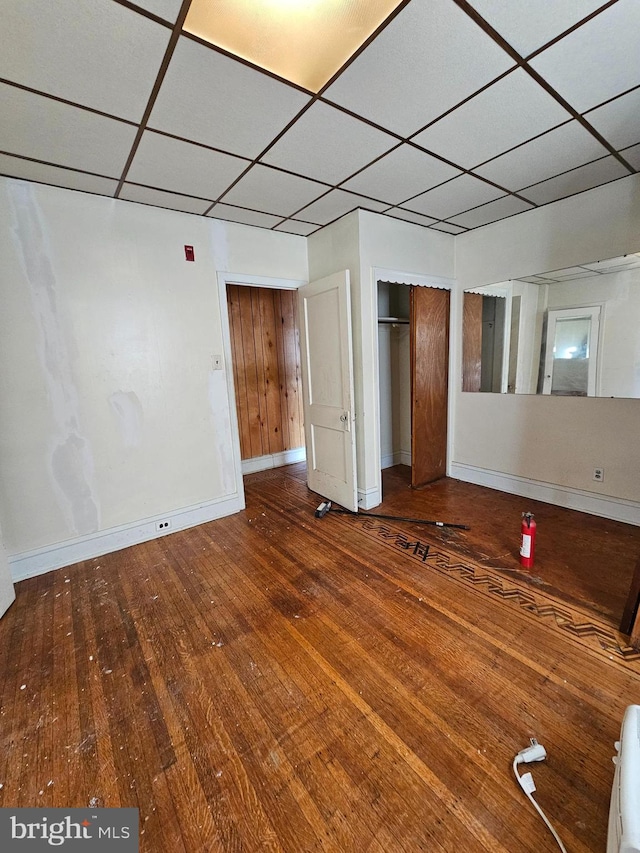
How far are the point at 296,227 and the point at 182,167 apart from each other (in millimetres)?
1314

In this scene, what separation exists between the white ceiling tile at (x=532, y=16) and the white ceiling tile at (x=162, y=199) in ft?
7.00

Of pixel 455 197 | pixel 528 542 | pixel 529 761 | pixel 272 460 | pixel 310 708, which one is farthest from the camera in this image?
pixel 272 460

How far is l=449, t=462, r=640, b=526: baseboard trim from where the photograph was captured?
2.91 m

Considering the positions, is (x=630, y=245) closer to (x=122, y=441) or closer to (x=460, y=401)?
(x=460, y=401)

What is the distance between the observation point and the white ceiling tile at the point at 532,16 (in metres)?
1.29

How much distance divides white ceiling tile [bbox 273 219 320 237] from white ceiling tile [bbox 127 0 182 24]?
198 cm

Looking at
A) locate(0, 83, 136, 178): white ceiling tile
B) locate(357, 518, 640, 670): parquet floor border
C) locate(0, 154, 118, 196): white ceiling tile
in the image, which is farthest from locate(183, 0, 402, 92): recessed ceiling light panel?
locate(357, 518, 640, 670): parquet floor border

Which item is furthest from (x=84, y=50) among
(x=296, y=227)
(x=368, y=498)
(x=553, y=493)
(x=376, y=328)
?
(x=553, y=493)

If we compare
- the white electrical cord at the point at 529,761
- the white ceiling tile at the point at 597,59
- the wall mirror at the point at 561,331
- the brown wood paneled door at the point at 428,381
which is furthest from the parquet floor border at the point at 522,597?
the white ceiling tile at the point at 597,59

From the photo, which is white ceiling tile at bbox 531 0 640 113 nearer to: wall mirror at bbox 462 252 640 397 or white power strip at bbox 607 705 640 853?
wall mirror at bbox 462 252 640 397

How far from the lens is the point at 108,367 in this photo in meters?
2.76

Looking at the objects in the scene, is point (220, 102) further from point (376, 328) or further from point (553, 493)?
point (553, 493)

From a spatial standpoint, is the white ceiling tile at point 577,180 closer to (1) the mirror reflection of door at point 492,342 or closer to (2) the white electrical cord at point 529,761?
(1) the mirror reflection of door at point 492,342

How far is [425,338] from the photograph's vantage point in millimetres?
3703
